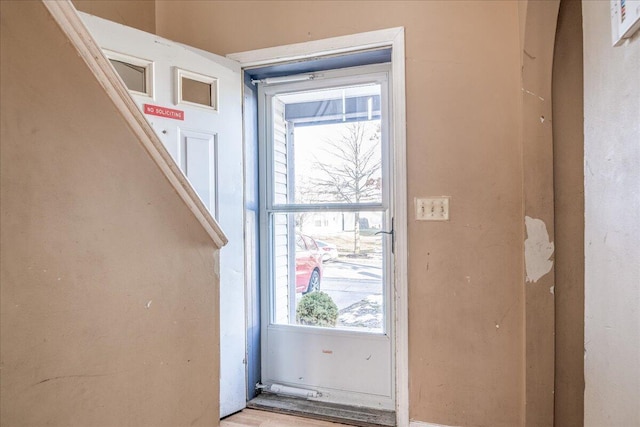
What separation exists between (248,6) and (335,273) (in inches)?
66.0

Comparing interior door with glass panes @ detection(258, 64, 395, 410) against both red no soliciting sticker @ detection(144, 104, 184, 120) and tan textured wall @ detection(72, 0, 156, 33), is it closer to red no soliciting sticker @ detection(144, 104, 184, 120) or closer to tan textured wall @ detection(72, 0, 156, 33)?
red no soliciting sticker @ detection(144, 104, 184, 120)

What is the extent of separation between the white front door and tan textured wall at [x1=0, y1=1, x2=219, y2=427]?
120 centimetres

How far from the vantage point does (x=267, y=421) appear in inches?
81.8

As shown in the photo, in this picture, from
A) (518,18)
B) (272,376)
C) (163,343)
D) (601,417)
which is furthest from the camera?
(272,376)

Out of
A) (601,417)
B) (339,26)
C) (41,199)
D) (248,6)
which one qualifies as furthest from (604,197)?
(248,6)

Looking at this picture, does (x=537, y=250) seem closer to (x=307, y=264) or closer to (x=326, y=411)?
(x=307, y=264)

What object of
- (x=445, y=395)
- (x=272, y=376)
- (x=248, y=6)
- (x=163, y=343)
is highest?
(x=248, y=6)

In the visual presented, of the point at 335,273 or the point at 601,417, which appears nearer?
the point at 601,417

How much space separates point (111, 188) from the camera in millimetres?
694

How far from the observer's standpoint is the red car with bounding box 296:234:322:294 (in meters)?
2.42

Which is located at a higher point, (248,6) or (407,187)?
(248,6)

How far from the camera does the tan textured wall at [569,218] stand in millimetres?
1634

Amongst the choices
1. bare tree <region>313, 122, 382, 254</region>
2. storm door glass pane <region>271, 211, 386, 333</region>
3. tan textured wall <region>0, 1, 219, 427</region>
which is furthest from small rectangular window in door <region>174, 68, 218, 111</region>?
tan textured wall <region>0, 1, 219, 427</region>

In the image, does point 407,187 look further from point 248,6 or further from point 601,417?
point 248,6
